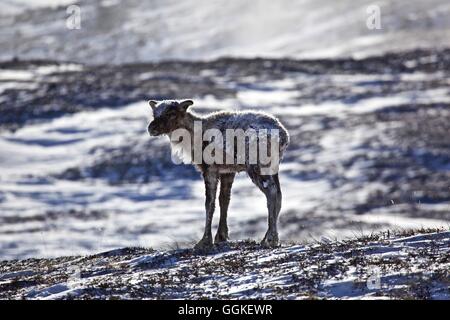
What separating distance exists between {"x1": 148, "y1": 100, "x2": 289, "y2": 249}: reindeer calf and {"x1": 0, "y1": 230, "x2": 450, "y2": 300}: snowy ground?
2.52 feet

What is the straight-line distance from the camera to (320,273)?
12398 millimetres

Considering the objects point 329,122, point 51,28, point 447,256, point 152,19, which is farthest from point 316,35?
point 447,256

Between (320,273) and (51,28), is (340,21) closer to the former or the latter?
(51,28)

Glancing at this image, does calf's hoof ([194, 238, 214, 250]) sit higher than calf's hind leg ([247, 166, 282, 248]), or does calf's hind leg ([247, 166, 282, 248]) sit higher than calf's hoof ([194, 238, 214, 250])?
calf's hind leg ([247, 166, 282, 248])

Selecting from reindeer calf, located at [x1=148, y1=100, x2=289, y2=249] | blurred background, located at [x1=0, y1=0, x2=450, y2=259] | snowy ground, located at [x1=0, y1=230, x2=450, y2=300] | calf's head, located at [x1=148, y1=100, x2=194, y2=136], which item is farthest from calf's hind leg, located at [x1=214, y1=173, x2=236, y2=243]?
blurred background, located at [x1=0, y1=0, x2=450, y2=259]

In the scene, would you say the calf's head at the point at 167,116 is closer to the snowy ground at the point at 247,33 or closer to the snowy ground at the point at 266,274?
the snowy ground at the point at 266,274

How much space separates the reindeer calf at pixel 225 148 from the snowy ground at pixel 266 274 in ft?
2.52

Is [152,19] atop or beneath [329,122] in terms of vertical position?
atop

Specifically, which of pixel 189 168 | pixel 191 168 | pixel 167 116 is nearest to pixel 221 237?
pixel 167 116

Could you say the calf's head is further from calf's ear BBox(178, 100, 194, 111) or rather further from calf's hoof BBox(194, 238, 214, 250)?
calf's hoof BBox(194, 238, 214, 250)

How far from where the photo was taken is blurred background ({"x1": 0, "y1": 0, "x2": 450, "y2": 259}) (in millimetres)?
45219

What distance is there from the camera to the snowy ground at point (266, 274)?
11.6 meters

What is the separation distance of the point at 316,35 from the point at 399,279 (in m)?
143
